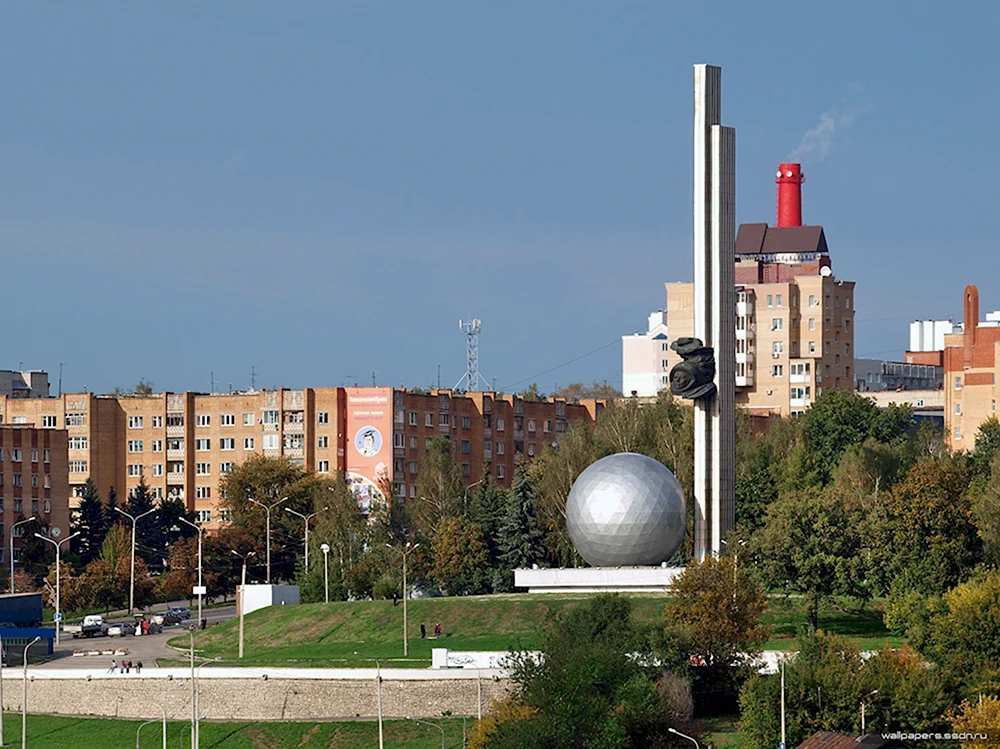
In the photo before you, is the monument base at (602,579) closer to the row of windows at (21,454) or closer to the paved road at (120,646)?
the paved road at (120,646)

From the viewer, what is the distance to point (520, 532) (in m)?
94.8

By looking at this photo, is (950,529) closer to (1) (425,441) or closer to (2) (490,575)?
(2) (490,575)

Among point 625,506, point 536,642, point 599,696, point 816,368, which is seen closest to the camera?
point 599,696

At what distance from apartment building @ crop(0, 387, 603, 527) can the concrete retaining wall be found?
49284 millimetres

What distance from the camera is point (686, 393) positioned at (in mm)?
78875

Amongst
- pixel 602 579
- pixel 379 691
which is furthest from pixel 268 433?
pixel 379 691

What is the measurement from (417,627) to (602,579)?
7.30 meters

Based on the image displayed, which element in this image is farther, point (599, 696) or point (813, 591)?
point (813, 591)

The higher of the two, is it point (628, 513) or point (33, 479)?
point (33, 479)

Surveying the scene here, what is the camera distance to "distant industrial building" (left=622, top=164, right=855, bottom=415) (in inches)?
5576

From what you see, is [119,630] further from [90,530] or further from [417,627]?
[90,530]

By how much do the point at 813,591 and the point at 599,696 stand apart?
19222 mm

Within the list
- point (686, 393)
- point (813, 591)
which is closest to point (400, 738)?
point (813, 591)

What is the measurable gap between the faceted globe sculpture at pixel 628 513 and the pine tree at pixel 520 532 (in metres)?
15.3
